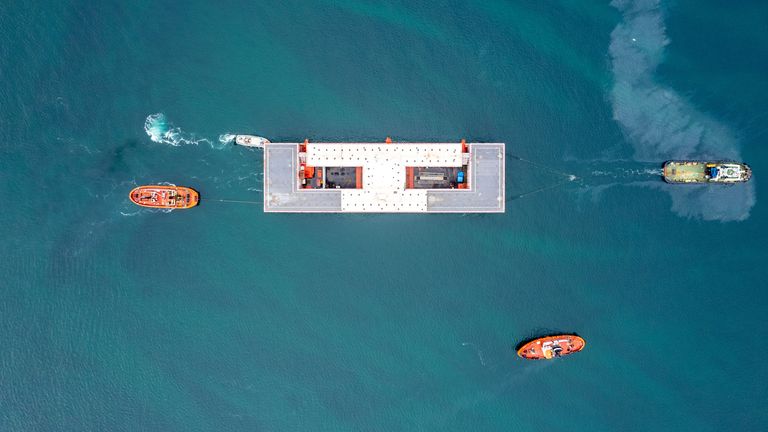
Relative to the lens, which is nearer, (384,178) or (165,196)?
(165,196)

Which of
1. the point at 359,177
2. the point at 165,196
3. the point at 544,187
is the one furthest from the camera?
the point at 359,177

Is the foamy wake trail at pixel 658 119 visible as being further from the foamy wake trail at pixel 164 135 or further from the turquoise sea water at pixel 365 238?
the foamy wake trail at pixel 164 135

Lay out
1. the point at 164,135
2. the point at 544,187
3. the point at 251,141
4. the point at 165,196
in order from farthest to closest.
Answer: the point at 544,187
the point at 164,135
the point at 251,141
the point at 165,196

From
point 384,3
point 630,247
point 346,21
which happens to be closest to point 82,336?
point 346,21

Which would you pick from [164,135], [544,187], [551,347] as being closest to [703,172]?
[544,187]

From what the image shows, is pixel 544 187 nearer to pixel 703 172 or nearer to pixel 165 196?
pixel 703 172

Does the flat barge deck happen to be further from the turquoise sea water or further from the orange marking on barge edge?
the turquoise sea water
